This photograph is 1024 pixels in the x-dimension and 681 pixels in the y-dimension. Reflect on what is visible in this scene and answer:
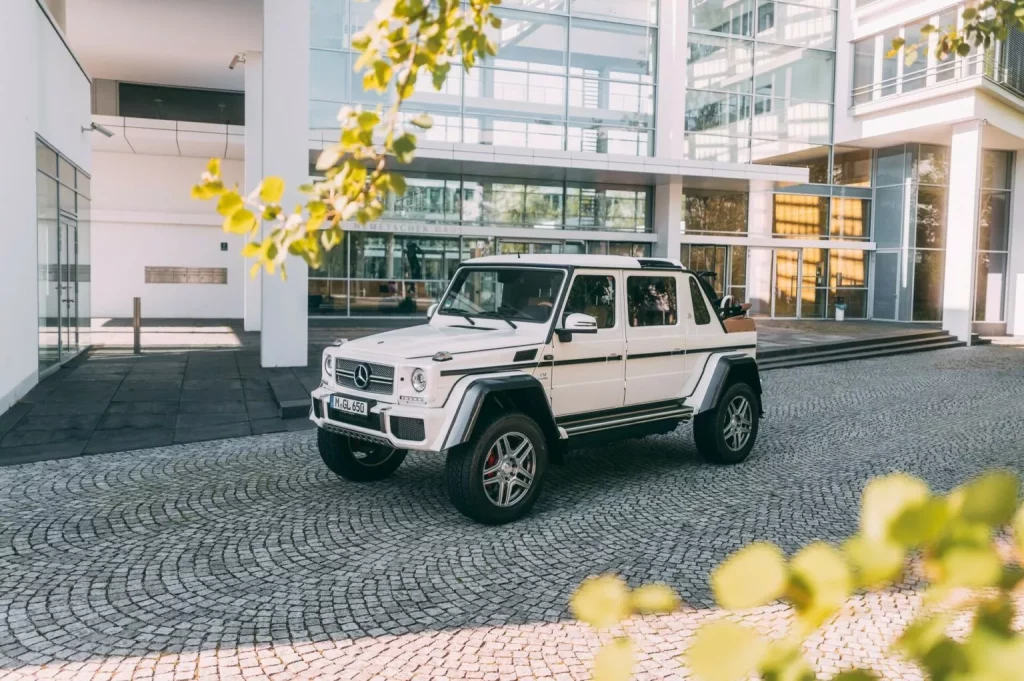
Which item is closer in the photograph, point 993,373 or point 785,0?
point 993,373

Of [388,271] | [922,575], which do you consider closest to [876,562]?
[922,575]

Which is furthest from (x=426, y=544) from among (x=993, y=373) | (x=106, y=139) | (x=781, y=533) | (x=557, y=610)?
(x=106, y=139)

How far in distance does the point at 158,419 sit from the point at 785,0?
25263 mm

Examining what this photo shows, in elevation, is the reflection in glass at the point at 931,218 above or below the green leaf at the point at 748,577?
above

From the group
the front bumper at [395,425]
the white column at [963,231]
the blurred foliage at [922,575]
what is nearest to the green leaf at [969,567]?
the blurred foliage at [922,575]

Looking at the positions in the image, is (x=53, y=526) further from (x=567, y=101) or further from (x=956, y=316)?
(x=956, y=316)

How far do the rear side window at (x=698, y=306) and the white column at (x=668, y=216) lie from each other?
17558 millimetres

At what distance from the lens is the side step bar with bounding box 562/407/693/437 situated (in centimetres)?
675

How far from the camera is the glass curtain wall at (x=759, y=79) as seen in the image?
26219 mm

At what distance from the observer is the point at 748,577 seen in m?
0.88

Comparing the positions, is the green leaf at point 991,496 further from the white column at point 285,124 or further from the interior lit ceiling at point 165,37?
the interior lit ceiling at point 165,37

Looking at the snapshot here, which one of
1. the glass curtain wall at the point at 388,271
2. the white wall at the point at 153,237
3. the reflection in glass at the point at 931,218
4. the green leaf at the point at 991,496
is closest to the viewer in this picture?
the green leaf at the point at 991,496

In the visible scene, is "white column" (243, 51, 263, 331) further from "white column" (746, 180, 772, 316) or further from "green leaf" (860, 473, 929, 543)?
"green leaf" (860, 473, 929, 543)

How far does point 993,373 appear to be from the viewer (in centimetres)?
1620
